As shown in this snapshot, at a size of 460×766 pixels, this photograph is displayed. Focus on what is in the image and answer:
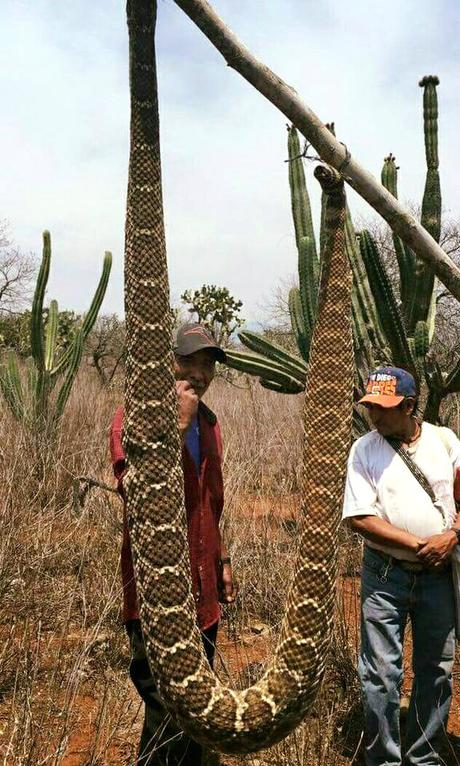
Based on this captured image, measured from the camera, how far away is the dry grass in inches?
123

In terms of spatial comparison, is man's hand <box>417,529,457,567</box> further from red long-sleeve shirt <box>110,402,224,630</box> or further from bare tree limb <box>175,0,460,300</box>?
bare tree limb <box>175,0,460,300</box>

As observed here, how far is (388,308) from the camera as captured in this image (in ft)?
20.6

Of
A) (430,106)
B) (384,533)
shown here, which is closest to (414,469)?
(384,533)

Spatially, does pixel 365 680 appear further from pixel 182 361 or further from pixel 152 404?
pixel 152 404

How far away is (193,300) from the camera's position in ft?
108

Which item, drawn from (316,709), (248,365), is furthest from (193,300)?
(316,709)

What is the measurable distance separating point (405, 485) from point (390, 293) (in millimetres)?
2821

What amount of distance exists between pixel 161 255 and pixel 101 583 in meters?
4.15

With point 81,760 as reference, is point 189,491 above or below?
above

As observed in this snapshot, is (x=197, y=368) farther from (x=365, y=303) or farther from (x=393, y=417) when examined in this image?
(x=365, y=303)

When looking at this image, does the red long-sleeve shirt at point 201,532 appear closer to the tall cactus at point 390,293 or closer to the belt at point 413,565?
the belt at point 413,565

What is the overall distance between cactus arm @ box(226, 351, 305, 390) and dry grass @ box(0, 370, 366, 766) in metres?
1.35

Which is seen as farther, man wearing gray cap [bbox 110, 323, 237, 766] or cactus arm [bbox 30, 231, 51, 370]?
cactus arm [bbox 30, 231, 51, 370]

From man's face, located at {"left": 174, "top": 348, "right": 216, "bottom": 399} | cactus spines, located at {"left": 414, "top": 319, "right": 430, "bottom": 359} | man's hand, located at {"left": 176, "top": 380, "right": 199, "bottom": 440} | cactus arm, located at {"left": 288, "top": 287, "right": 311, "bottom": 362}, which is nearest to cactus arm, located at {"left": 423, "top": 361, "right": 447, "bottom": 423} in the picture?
cactus spines, located at {"left": 414, "top": 319, "right": 430, "bottom": 359}
